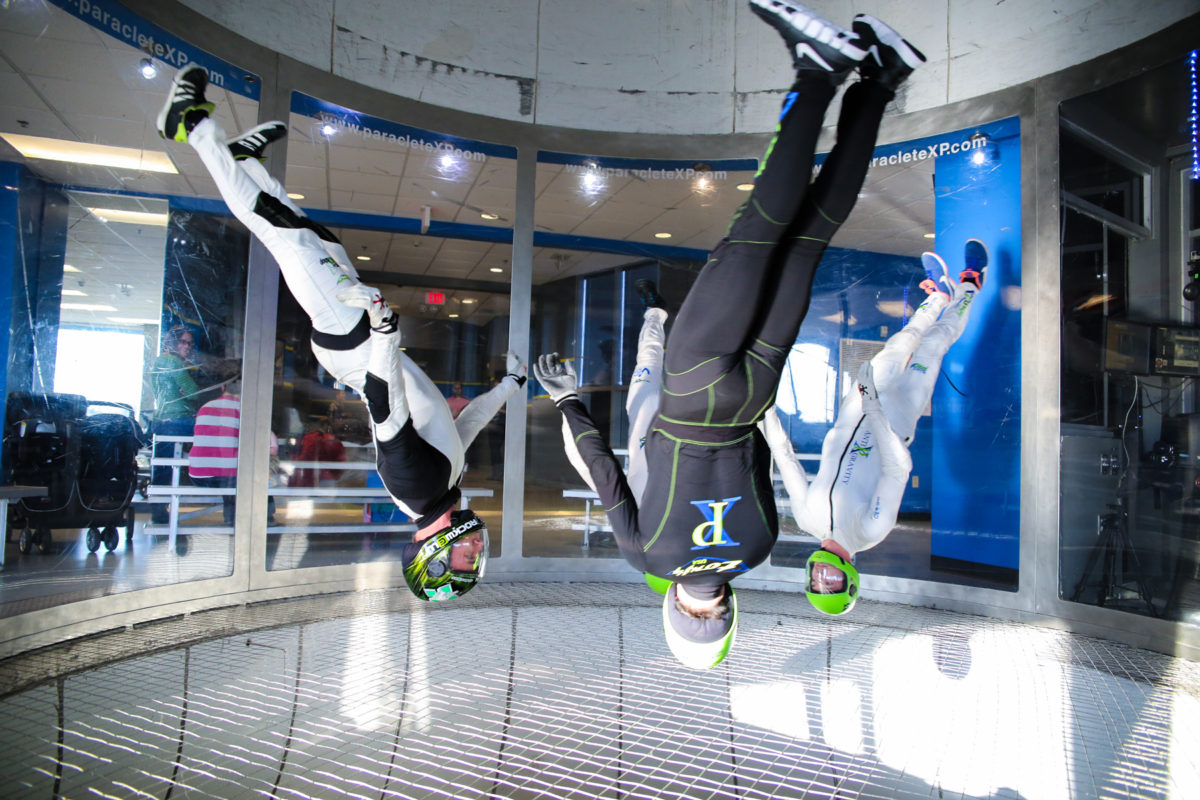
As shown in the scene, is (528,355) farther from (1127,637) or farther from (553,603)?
(1127,637)

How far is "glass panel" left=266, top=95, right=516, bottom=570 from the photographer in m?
6.35

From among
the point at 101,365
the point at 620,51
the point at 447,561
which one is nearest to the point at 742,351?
the point at 447,561

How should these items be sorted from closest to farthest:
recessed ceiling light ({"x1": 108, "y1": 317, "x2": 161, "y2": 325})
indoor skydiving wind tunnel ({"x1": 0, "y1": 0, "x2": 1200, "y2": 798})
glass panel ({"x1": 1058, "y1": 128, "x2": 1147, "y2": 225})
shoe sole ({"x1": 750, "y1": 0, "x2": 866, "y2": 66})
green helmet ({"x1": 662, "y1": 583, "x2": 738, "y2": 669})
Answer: shoe sole ({"x1": 750, "y1": 0, "x2": 866, "y2": 66})
indoor skydiving wind tunnel ({"x1": 0, "y1": 0, "x2": 1200, "y2": 798})
green helmet ({"x1": 662, "y1": 583, "x2": 738, "y2": 669})
recessed ceiling light ({"x1": 108, "y1": 317, "x2": 161, "y2": 325})
glass panel ({"x1": 1058, "y1": 128, "x2": 1147, "y2": 225})

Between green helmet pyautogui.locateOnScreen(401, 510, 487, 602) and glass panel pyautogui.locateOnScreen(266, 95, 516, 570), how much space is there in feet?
7.32

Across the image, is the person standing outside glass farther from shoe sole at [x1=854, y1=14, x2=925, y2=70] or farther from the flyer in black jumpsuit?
shoe sole at [x1=854, y1=14, x2=925, y2=70]

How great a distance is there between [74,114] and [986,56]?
6.88m

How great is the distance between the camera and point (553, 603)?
18.6 ft

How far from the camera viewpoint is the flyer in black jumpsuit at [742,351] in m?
2.63

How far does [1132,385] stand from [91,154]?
7.35 m

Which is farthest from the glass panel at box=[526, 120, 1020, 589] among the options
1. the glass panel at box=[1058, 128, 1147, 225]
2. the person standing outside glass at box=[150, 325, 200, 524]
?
the person standing outside glass at box=[150, 325, 200, 524]

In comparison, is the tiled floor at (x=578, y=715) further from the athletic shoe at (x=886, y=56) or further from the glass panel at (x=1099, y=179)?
the glass panel at (x=1099, y=179)

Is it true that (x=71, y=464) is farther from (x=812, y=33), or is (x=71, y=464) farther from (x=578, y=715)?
(x=812, y=33)

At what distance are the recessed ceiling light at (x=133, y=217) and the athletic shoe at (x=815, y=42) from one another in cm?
451

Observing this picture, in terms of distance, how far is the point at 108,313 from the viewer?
4910 millimetres
